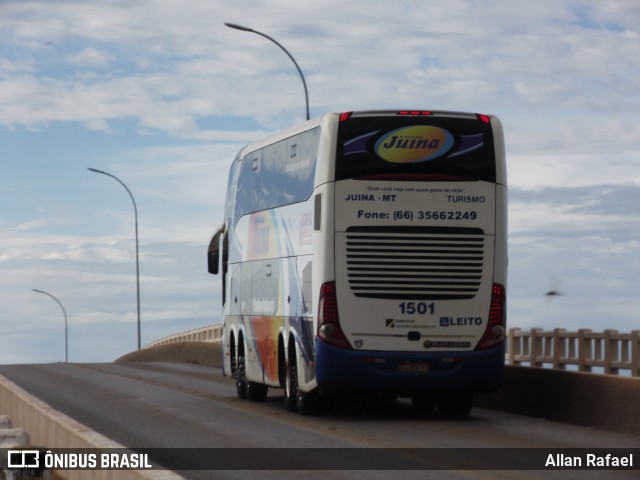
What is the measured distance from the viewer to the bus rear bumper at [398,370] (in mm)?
20328

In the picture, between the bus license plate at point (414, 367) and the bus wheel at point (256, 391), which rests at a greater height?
the bus license plate at point (414, 367)

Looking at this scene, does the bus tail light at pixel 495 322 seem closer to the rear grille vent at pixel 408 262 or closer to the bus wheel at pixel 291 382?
the rear grille vent at pixel 408 262

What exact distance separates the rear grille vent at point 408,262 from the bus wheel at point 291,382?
94.9 inches

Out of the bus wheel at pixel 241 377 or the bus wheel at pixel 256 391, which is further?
the bus wheel at pixel 241 377

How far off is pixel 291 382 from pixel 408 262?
332cm

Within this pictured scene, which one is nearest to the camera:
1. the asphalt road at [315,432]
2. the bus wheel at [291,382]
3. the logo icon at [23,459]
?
the logo icon at [23,459]

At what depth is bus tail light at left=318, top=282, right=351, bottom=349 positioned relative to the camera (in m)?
20.4

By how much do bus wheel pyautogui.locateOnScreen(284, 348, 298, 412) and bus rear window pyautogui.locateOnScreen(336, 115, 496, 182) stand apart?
136 inches

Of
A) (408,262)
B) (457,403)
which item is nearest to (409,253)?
(408,262)

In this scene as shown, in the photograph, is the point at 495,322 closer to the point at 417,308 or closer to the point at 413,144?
the point at 417,308

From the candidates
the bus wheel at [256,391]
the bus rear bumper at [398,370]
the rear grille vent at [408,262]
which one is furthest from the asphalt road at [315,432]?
the rear grille vent at [408,262]

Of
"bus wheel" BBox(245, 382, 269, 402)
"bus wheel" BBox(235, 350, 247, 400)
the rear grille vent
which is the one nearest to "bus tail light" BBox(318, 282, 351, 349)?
the rear grille vent

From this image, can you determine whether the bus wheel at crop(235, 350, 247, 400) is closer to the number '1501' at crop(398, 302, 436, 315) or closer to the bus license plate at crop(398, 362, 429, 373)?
the bus license plate at crop(398, 362, 429, 373)

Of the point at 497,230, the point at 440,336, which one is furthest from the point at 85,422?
the point at 497,230
